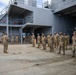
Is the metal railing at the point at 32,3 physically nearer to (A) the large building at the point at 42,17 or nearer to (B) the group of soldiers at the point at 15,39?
(A) the large building at the point at 42,17

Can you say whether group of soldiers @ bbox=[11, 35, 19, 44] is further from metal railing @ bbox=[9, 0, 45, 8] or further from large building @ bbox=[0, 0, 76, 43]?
metal railing @ bbox=[9, 0, 45, 8]

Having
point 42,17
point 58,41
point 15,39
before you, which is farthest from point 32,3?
point 58,41

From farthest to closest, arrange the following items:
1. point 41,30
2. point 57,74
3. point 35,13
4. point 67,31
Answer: point 41,30
point 67,31
point 35,13
point 57,74

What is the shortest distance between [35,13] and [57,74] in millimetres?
20306

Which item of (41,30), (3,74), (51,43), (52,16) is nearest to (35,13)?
(52,16)

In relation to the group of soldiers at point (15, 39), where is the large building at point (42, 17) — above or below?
above

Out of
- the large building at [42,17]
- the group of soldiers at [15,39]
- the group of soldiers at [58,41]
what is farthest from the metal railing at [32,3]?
the group of soldiers at [58,41]

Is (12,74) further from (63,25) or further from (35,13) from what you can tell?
(63,25)

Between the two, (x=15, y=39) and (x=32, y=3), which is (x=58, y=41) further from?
(x=15, y=39)

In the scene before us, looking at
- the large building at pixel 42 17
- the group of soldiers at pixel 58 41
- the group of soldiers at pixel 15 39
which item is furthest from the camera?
the group of soldiers at pixel 15 39

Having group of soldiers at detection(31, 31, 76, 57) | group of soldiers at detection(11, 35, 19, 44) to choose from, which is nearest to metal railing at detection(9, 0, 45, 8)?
group of soldiers at detection(11, 35, 19, 44)

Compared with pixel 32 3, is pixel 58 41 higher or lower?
lower

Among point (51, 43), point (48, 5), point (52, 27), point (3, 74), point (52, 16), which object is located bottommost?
point (3, 74)

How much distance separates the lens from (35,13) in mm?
26719
